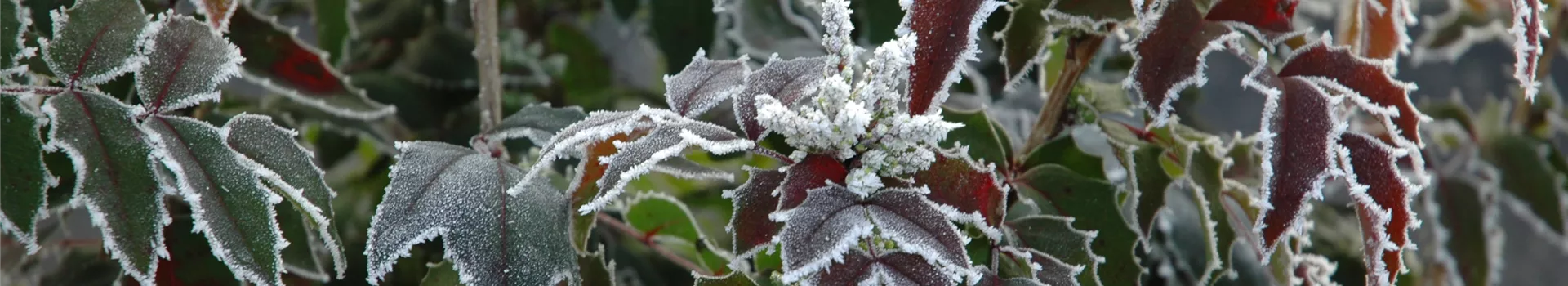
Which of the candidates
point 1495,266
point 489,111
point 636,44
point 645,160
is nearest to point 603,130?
point 645,160

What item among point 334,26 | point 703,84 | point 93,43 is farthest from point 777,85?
point 334,26

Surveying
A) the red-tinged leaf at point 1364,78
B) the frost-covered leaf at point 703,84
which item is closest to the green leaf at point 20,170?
the frost-covered leaf at point 703,84

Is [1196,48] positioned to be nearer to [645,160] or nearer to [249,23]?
[645,160]

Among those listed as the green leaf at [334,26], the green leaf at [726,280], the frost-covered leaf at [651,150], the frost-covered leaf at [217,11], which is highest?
the green leaf at [334,26]

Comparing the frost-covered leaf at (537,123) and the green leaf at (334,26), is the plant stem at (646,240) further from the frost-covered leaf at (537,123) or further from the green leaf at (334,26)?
the green leaf at (334,26)

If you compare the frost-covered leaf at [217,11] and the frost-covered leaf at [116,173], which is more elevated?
the frost-covered leaf at [217,11]

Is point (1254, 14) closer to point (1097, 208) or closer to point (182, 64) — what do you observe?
point (1097, 208)
